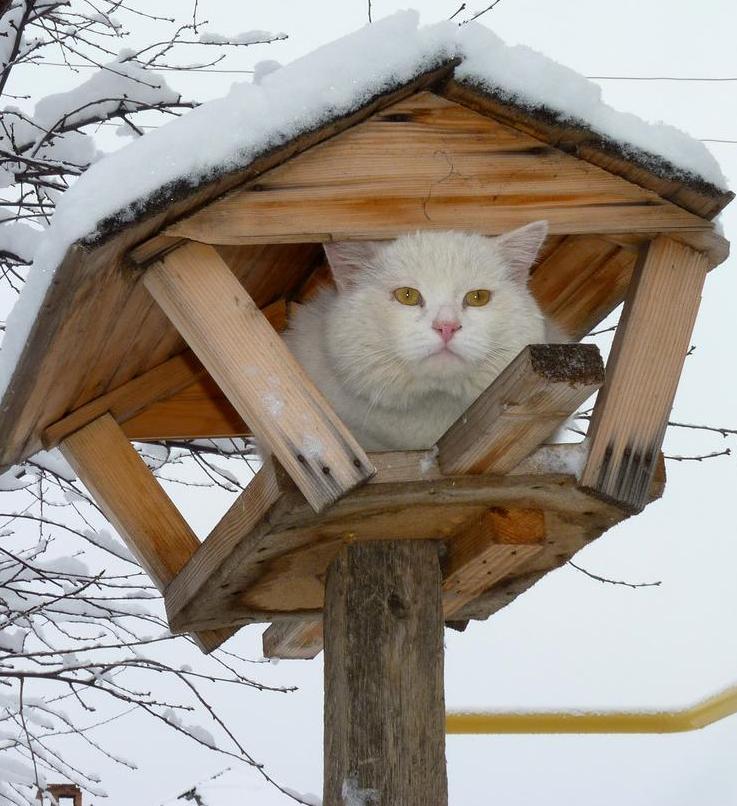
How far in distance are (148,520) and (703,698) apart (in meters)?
2.20

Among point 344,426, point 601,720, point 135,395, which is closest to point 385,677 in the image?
point 344,426

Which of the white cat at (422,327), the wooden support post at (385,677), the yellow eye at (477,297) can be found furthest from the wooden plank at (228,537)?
the yellow eye at (477,297)

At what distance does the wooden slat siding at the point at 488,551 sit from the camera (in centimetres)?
229

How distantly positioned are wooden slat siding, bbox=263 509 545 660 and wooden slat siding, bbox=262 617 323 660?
64cm

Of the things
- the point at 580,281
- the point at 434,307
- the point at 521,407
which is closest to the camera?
the point at 521,407

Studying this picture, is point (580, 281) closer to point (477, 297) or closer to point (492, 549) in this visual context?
point (477, 297)

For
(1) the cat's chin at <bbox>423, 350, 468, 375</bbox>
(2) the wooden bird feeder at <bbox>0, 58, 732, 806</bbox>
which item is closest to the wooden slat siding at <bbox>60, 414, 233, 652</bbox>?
(2) the wooden bird feeder at <bbox>0, 58, 732, 806</bbox>

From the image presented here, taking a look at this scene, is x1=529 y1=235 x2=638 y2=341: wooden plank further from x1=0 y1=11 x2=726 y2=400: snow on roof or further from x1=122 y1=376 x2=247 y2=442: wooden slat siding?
x1=122 y1=376 x2=247 y2=442: wooden slat siding

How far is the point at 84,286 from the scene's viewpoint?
6.98ft

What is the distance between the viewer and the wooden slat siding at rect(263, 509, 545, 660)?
2.29 m

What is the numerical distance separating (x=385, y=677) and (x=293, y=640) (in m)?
1.10

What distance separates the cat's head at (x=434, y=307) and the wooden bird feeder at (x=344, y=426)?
0.09 meters

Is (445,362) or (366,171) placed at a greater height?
(366,171)

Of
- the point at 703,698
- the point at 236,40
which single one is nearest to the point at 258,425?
the point at 236,40
